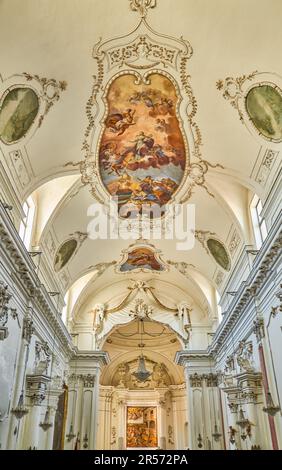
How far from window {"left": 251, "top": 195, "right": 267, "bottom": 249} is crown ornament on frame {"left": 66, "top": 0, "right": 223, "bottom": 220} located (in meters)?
1.67

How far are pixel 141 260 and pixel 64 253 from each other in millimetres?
4756

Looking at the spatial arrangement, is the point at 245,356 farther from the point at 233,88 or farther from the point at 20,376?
the point at 233,88

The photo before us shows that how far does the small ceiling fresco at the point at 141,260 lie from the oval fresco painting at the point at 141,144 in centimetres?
392

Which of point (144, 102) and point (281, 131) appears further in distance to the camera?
point (144, 102)

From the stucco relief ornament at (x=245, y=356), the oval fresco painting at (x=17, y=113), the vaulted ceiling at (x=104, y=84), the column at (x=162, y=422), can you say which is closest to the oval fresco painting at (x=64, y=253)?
the vaulted ceiling at (x=104, y=84)

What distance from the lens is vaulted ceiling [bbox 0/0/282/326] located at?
27.2 feet

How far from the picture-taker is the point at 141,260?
776 inches

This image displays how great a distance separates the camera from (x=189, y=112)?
425 inches

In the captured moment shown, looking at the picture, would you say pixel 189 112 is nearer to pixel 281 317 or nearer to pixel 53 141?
pixel 53 141

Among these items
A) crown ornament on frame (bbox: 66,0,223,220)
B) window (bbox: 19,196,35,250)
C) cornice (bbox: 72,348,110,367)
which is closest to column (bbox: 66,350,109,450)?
cornice (bbox: 72,348,110,367)

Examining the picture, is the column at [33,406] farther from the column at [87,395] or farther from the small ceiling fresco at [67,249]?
the column at [87,395]

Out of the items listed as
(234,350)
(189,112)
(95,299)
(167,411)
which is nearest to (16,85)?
(189,112)
